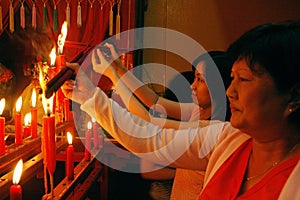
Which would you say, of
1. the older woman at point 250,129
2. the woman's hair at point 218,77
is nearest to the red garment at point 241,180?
the older woman at point 250,129

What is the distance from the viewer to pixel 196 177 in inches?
63.4

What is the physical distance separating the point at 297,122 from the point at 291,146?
3.2 inches

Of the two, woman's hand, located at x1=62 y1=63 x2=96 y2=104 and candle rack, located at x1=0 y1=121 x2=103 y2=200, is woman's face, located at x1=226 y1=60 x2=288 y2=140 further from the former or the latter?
candle rack, located at x1=0 y1=121 x2=103 y2=200

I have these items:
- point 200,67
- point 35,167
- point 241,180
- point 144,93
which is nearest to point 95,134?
point 144,93

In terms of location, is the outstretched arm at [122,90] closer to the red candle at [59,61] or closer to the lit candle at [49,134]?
the red candle at [59,61]

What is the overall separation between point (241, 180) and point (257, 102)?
0.28 meters

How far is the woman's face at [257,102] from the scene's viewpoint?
1020 millimetres

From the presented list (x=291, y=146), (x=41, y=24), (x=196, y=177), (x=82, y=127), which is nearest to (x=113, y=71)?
(x=196, y=177)

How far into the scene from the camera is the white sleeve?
4.15 feet

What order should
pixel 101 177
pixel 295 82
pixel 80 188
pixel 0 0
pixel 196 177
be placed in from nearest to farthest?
1. pixel 295 82
2. pixel 196 177
3. pixel 80 188
4. pixel 101 177
5. pixel 0 0

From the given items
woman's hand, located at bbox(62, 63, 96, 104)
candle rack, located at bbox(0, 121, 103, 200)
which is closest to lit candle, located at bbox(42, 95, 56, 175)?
woman's hand, located at bbox(62, 63, 96, 104)

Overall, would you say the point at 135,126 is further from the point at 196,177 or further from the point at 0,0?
the point at 0,0

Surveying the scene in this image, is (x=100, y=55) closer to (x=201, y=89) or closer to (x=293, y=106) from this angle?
(x=201, y=89)

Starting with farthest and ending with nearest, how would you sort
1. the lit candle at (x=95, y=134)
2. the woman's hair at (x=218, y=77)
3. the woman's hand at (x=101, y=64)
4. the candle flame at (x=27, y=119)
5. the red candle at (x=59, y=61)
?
the lit candle at (x=95, y=134), the candle flame at (x=27, y=119), the woman's hair at (x=218, y=77), the woman's hand at (x=101, y=64), the red candle at (x=59, y=61)
